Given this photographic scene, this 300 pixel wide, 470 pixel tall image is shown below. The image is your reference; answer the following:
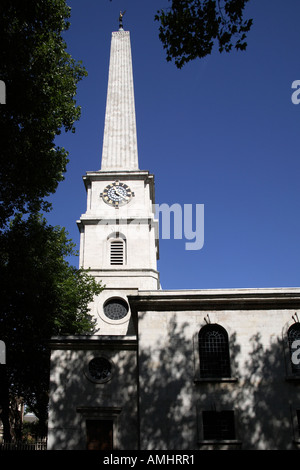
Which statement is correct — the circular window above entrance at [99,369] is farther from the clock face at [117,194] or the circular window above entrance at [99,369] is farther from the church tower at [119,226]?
the clock face at [117,194]

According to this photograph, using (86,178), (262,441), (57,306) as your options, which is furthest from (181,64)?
(86,178)

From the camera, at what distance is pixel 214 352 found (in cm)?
1825

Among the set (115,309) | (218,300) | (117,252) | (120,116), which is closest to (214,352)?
(218,300)

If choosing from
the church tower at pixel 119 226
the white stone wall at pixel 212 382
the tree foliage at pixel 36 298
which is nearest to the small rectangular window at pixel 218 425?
the white stone wall at pixel 212 382

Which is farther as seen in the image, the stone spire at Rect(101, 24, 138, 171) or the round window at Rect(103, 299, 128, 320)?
the stone spire at Rect(101, 24, 138, 171)

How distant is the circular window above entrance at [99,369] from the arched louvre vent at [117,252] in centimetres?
1488

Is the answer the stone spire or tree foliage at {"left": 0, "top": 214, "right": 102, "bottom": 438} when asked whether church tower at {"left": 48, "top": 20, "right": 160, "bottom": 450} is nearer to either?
the stone spire

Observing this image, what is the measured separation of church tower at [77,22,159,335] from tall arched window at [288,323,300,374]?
1402 centimetres

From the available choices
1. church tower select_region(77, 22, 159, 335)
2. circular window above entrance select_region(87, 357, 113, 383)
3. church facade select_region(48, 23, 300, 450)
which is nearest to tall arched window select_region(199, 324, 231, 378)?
church facade select_region(48, 23, 300, 450)

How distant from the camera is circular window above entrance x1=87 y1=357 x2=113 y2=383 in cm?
1892

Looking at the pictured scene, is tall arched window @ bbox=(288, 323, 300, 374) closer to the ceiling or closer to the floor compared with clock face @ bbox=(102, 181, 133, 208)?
closer to the floor

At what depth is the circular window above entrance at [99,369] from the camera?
1892 cm

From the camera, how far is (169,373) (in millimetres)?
17797
